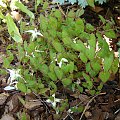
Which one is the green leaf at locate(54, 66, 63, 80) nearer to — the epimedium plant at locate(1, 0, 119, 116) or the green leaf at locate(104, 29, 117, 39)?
the epimedium plant at locate(1, 0, 119, 116)

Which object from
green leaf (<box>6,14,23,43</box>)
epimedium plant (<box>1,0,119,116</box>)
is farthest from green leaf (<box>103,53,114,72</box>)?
green leaf (<box>6,14,23,43</box>)

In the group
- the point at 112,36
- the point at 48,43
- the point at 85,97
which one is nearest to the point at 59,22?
the point at 48,43

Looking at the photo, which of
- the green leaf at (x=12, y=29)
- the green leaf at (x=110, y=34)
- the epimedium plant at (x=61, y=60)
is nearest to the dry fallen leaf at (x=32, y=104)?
the epimedium plant at (x=61, y=60)

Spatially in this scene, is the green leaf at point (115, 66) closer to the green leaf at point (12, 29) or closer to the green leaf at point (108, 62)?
the green leaf at point (108, 62)

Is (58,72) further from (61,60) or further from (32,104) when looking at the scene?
(32,104)

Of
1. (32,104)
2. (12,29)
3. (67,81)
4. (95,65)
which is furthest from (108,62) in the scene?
(12,29)

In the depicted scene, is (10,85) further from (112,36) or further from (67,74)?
(112,36)

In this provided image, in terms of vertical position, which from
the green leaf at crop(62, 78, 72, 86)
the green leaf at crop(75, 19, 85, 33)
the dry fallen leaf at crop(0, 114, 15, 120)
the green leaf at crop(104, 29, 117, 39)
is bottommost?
the dry fallen leaf at crop(0, 114, 15, 120)

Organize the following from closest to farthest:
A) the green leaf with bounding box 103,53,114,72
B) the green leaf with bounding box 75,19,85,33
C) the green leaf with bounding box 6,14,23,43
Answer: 1. the green leaf with bounding box 103,53,114,72
2. the green leaf with bounding box 75,19,85,33
3. the green leaf with bounding box 6,14,23,43
